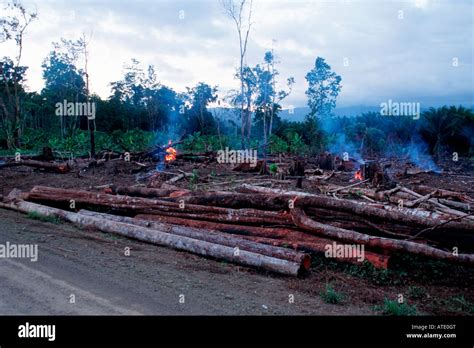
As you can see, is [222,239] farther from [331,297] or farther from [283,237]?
[331,297]

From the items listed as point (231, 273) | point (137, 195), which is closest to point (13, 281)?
point (231, 273)

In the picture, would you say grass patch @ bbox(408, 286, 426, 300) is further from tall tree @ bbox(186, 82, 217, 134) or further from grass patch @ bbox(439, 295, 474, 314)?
tall tree @ bbox(186, 82, 217, 134)

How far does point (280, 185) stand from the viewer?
14398 mm

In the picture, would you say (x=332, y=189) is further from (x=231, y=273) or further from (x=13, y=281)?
(x=13, y=281)

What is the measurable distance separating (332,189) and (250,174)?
5826 mm

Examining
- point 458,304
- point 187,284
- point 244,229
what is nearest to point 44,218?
point 244,229

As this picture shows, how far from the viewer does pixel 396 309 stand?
489 centimetres

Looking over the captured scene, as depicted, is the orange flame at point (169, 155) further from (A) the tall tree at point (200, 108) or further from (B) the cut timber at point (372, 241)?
(A) the tall tree at point (200, 108)

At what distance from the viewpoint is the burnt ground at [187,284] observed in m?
4.88

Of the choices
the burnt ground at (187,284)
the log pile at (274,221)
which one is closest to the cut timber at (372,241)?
the log pile at (274,221)

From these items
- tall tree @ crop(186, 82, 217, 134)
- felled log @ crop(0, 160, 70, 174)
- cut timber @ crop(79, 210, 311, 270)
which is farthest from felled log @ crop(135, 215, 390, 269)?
tall tree @ crop(186, 82, 217, 134)

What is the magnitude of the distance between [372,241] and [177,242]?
141 inches

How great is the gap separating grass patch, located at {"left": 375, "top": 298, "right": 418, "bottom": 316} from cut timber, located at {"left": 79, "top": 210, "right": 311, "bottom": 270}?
4.88 ft

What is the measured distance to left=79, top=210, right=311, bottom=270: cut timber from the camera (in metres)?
Result: 6.38
